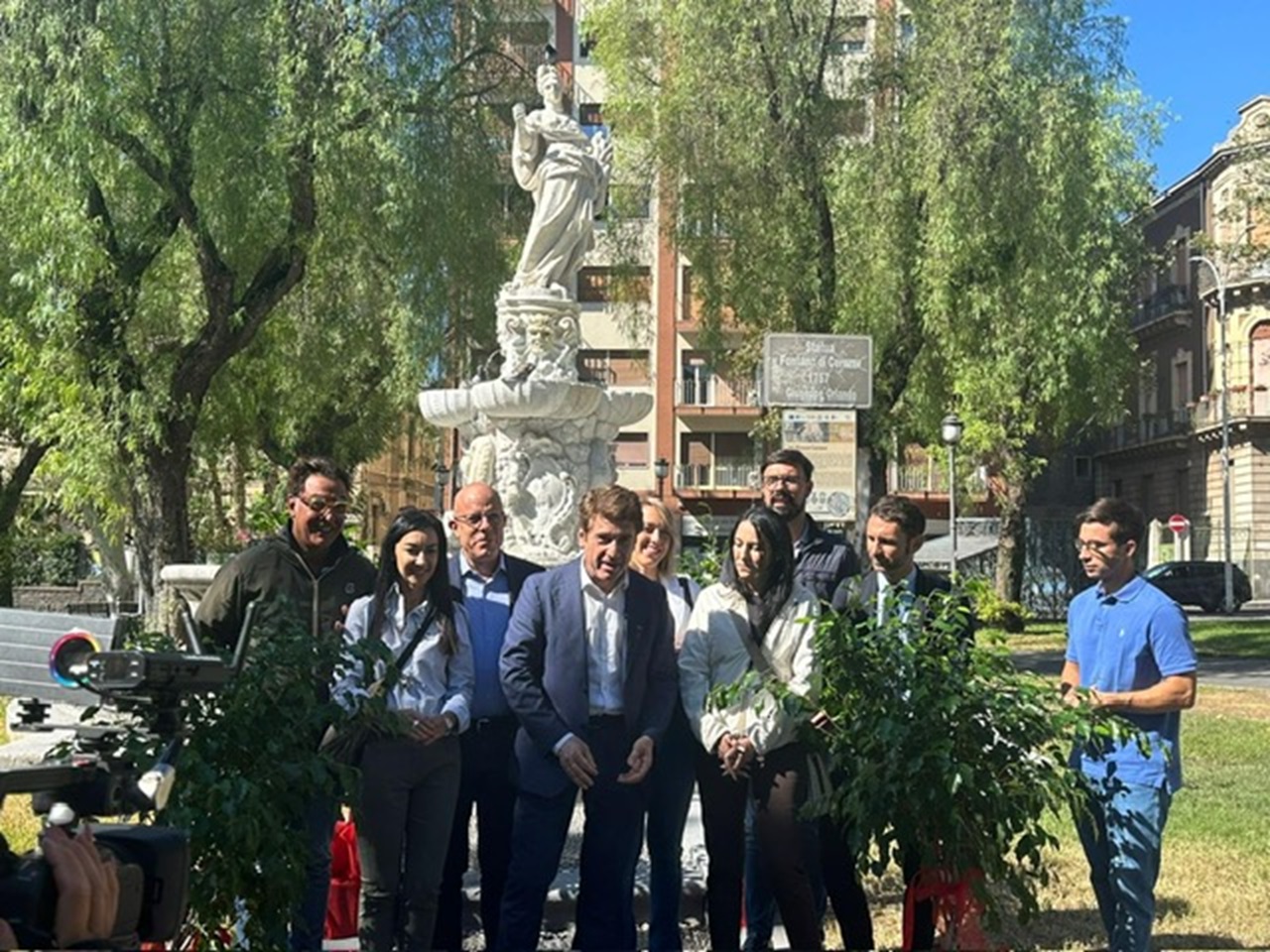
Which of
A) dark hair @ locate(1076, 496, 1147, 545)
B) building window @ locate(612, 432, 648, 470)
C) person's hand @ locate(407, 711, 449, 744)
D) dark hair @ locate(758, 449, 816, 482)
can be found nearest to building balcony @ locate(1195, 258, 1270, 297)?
building window @ locate(612, 432, 648, 470)

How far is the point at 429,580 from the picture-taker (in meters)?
5.09

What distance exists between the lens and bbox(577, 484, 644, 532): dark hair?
5.04 m

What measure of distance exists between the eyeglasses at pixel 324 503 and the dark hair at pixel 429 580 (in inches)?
8.5

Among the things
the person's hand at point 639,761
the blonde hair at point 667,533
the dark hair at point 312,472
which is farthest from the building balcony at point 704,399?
the person's hand at point 639,761

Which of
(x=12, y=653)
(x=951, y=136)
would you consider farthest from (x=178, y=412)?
(x=12, y=653)

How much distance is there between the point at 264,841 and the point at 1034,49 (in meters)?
18.5

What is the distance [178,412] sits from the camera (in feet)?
52.6

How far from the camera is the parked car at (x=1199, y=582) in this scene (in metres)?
38.0

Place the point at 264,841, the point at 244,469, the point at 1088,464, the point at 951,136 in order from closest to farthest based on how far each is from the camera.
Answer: the point at 264,841 < the point at 951,136 < the point at 244,469 < the point at 1088,464

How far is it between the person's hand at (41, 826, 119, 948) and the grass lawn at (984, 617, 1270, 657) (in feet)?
64.0

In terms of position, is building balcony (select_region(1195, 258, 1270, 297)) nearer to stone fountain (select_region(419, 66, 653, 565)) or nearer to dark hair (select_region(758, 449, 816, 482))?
stone fountain (select_region(419, 66, 653, 565))

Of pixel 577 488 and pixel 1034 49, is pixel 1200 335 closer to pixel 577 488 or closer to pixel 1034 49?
pixel 1034 49

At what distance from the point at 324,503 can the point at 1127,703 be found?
2757 millimetres

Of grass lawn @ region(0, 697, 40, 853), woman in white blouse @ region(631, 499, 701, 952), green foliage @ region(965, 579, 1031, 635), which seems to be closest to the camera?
woman in white blouse @ region(631, 499, 701, 952)
